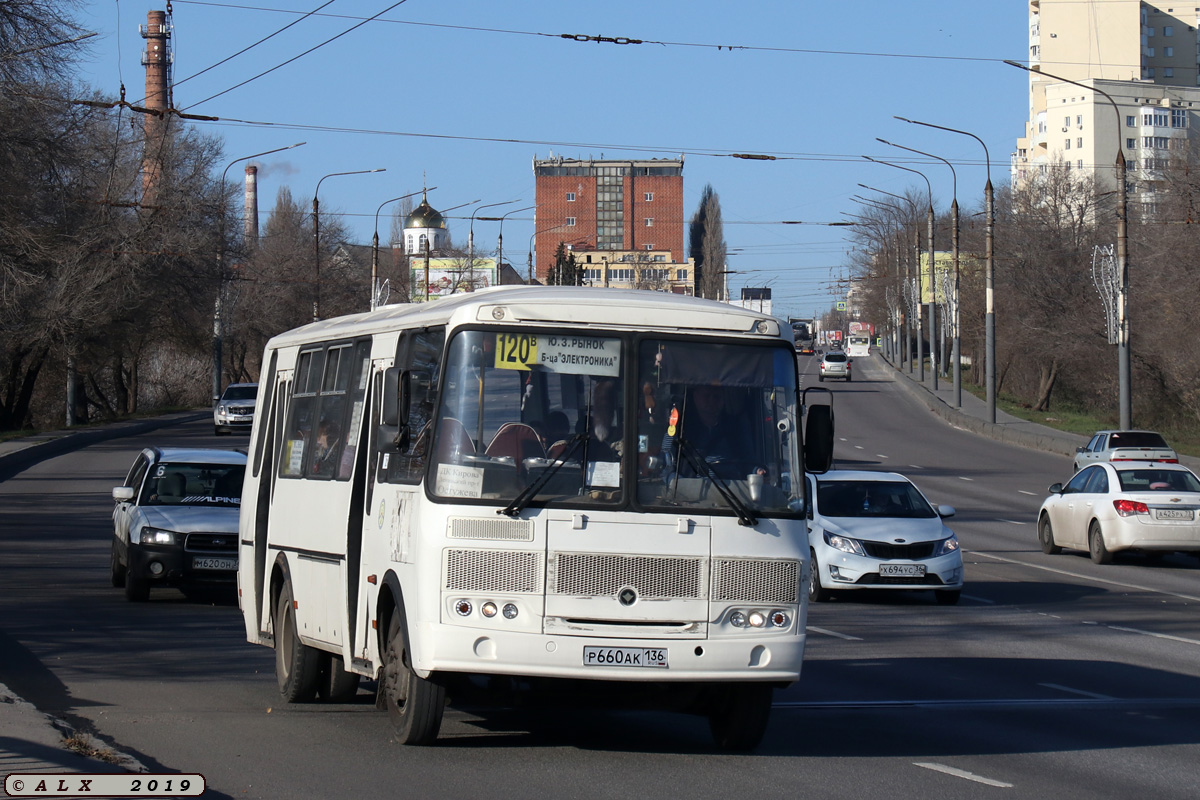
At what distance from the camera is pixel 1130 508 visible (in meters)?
20.4

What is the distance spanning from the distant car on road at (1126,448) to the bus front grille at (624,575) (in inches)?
1123

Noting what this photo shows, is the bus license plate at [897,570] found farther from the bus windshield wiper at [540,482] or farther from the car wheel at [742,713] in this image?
the bus windshield wiper at [540,482]

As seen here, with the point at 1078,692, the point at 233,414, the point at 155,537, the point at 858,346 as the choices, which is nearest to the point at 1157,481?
the point at 1078,692

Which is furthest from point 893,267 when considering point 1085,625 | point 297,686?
Answer: point 297,686

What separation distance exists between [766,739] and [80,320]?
39.7 metres

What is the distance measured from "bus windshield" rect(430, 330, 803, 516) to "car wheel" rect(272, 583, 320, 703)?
2508mm

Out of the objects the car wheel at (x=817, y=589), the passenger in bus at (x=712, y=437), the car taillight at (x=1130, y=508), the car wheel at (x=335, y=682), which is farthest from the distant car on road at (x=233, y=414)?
the passenger in bus at (x=712, y=437)

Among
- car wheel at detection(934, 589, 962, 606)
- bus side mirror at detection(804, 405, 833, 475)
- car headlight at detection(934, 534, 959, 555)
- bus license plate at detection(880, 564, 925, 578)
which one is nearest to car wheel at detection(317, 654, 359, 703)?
bus side mirror at detection(804, 405, 833, 475)

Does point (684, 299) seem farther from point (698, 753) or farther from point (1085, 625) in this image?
point (1085, 625)

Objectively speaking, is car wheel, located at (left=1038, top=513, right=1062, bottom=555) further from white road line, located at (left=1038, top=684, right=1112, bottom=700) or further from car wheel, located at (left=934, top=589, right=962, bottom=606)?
white road line, located at (left=1038, top=684, right=1112, bottom=700)

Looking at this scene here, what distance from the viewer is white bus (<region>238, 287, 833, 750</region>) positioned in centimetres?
721

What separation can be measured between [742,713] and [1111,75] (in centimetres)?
14495

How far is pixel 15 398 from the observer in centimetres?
5459

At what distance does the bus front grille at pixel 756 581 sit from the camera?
7.36 m
